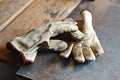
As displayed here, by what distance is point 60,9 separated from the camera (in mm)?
1373

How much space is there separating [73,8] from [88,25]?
0.75ft

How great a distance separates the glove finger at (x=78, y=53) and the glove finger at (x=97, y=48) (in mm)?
60

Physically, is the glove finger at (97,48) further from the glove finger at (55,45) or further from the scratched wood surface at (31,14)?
the scratched wood surface at (31,14)

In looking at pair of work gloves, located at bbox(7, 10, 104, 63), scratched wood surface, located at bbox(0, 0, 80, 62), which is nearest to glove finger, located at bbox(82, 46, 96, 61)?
pair of work gloves, located at bbox(7, 10, 104, 63)

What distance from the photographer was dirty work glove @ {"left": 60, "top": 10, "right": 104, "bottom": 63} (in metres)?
1.06

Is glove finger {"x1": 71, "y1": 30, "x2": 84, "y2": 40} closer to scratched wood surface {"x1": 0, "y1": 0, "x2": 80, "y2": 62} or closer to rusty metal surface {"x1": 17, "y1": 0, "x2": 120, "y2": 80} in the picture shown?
rusty metal surface {"x1": 17, "y1": 0, "x2": 120, "y2": 80}

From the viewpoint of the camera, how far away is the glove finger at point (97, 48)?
1093 mm

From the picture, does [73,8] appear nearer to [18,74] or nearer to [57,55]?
[57,55]

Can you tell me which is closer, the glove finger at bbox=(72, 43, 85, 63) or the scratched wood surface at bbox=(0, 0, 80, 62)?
the glove finger at bbox=(72, 43, 85, 63)

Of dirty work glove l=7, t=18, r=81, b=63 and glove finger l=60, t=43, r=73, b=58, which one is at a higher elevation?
dirty work glove l=7, t=18, r=81, b=63

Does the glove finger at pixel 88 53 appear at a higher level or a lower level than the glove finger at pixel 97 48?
higher

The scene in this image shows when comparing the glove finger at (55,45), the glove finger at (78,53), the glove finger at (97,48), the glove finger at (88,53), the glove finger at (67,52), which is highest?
the glove finger at (55,45)

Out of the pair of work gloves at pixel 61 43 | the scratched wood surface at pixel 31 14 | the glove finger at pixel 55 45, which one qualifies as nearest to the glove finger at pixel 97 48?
the pair of work gloves at pixel 61 43

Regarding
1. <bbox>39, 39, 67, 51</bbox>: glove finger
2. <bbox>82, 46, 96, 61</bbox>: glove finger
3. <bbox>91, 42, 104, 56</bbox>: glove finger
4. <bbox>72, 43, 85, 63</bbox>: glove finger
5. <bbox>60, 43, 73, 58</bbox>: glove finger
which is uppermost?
<bbox>39, 39, 67, 51</bbox>: glove finger
